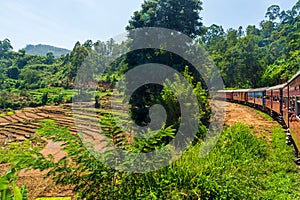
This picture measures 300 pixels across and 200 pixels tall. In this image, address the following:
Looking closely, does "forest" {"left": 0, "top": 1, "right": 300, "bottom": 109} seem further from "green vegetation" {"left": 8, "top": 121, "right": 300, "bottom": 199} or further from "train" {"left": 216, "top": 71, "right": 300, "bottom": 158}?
"green vegetation" {"left": 8, "top": 121, "right": 300, "bottom": 199}

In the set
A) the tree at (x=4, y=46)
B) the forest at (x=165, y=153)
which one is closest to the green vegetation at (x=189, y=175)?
the forest at (x=165, y=153)

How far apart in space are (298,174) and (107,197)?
4.43m

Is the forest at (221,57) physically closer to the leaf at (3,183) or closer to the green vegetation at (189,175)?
the green vegetation at (189,175)

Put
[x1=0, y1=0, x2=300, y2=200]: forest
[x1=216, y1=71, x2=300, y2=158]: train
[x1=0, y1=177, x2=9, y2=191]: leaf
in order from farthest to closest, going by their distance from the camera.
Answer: [x1=216, y1=71, x2=300, y2=158]: train, [x1=0, y1=0, x2=300, y2=200]: forest, [x1=0, y1=177, x2=9, y2=191]: leaf

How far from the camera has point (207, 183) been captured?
362cm

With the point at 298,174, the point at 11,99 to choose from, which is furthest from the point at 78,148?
the point at 11,99

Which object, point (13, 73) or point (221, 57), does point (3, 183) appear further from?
point (13, 73)

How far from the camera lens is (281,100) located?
28.4 ft

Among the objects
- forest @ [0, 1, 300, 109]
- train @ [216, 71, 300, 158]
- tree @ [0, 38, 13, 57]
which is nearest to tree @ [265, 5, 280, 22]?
forest @ [0, 1, 300, 109]

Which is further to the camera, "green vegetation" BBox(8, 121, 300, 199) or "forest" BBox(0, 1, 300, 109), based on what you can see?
"forest" BBox(0, 1, 300, 109)

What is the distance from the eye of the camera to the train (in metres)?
5.41

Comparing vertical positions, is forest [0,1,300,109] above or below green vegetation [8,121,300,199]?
above

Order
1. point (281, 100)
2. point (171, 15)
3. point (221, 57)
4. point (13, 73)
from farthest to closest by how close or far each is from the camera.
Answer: point (13, 73) < point (221, 57) < point (171, 15) < point (281, 100)

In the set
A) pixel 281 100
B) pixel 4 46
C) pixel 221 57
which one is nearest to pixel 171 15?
pixel 281 100
